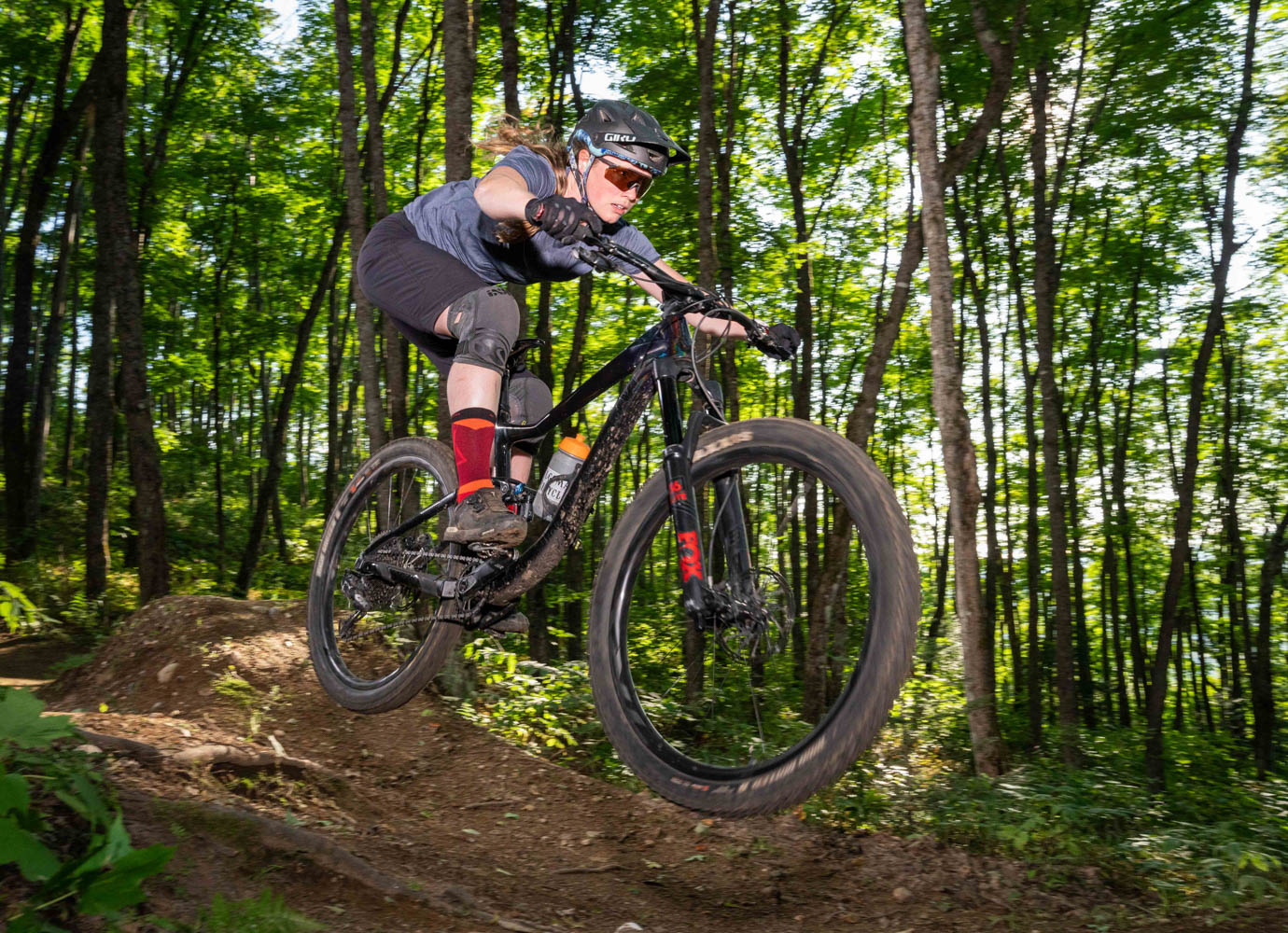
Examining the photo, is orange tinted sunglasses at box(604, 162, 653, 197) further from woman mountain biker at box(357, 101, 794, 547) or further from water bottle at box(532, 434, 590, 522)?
water bottle at box(532, 434, 590, 522)

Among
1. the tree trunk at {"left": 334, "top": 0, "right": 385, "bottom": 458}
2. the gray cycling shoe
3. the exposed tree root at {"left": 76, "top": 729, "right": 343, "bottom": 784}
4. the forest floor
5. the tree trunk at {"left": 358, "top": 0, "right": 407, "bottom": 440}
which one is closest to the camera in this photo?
the gray cycling shoe

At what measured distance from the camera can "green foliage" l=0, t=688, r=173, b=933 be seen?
2.61 m

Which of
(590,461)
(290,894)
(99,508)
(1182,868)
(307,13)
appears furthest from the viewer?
(307,13)

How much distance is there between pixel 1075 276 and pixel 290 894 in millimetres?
20900

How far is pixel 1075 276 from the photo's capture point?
2033cm

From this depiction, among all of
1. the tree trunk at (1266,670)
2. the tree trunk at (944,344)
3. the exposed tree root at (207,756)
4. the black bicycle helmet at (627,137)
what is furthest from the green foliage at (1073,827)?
the tree trunk at (1266,670)

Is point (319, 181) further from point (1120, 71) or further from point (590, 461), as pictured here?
point (590, 461)

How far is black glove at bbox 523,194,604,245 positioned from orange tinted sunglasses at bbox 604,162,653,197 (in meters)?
0.38

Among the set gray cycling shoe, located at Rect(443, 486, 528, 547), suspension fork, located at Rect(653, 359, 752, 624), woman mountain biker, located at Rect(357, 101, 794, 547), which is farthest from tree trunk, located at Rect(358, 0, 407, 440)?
suspension fork, located at Rect(653, 359, 752, 624)

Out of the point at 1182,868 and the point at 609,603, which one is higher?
the point at 609,603

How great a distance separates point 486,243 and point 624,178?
76 centimetres

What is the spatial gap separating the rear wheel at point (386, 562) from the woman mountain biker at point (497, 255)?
1.67 ft

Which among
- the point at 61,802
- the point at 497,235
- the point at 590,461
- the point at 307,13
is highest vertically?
the point at 307,13

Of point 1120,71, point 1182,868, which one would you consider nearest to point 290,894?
point 1182,868
